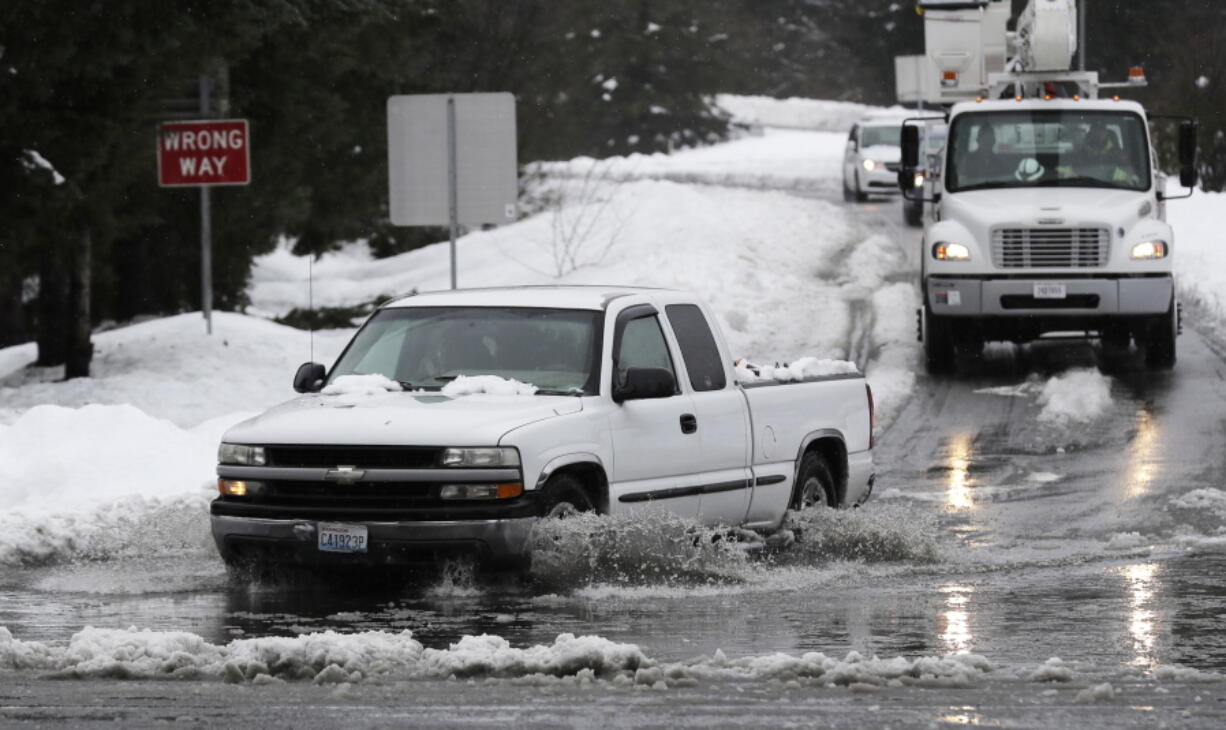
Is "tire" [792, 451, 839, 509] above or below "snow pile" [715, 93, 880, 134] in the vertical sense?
below

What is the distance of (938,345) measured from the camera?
69.5ft

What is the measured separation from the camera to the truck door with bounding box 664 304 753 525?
11.2m

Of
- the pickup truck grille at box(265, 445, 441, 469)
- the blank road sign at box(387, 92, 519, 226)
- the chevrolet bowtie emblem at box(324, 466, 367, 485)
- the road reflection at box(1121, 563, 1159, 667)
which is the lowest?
the road reflection at box(1121, 563, 1159, 667)

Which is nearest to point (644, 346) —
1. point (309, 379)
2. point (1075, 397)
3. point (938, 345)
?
point (309, 379)

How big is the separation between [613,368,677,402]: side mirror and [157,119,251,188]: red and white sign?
1152cm

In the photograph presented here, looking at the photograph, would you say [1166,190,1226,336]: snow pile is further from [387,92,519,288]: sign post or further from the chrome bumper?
the chrome bumper

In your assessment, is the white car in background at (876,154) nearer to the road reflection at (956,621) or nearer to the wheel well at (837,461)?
the wheel well at (837,461)

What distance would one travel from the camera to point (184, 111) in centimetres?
2442

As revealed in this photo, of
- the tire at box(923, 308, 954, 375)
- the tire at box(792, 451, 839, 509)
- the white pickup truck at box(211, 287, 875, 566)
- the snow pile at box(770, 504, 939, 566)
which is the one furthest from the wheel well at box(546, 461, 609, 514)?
the tire at box(923, 308, 954, 375)

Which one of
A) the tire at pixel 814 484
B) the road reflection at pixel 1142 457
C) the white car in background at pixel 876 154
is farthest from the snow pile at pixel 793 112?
the tire at pixel 814 484

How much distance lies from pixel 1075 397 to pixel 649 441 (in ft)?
29.5

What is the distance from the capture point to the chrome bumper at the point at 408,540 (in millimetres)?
9727

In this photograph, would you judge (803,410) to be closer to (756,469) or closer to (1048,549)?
(756,469)

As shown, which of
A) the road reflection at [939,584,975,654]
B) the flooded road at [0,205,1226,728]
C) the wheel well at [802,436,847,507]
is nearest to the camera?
the flooded road at [0,205,1226,728]
